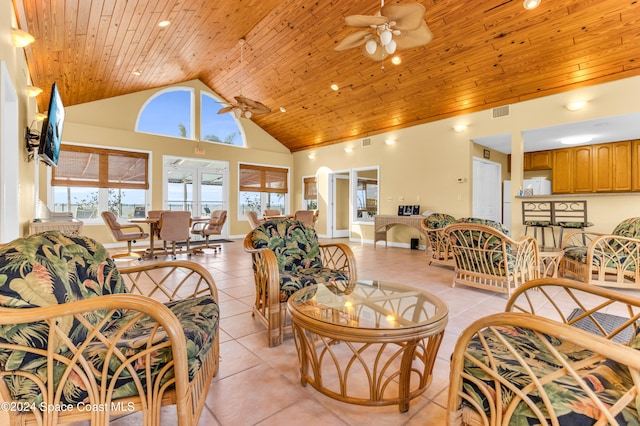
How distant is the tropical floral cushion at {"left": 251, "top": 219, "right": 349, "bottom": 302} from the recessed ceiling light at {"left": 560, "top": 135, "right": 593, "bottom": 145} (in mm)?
5946

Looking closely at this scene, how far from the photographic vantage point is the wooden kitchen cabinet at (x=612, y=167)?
577cm

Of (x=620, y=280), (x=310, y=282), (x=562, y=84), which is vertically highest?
(x=562, y=84)

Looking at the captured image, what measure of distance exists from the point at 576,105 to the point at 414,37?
359cm

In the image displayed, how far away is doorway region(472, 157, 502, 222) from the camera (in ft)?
20.8

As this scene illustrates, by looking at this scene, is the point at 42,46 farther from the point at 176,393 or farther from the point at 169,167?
the point at 176,393

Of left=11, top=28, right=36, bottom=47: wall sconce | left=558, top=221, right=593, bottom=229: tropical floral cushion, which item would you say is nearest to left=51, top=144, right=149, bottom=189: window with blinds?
left=11, top=28, right=36, bottom=47: wall sconce

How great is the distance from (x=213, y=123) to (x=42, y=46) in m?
4.82

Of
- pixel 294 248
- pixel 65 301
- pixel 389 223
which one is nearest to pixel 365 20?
pixel 294 248

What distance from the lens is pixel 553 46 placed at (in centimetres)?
414

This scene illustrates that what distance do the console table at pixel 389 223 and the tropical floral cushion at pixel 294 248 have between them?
13.1 feet

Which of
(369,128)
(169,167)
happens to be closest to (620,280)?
(369,128)

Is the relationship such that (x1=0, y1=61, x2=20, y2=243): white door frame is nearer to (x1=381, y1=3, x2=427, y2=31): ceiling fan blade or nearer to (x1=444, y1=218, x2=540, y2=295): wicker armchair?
(x1=381, y1=3, x2=427, y2=31): ceiling fan blade

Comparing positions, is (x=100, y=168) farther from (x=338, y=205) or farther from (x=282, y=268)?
(x=282, y=268)

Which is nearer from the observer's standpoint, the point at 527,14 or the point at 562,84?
the point at 527,14
